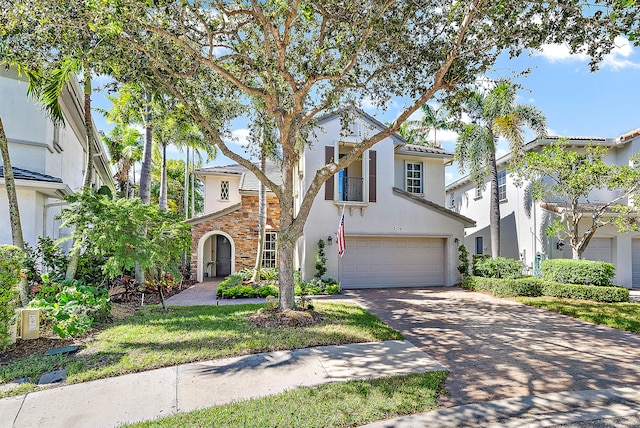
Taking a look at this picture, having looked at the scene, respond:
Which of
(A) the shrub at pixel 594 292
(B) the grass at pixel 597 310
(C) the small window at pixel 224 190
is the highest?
(C) the small window at pixel 224 190

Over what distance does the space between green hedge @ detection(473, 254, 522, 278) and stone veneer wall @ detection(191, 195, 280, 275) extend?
9.31 metres

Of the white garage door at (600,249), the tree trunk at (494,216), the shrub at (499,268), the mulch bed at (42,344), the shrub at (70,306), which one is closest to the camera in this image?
the mulch bed at (42,344)

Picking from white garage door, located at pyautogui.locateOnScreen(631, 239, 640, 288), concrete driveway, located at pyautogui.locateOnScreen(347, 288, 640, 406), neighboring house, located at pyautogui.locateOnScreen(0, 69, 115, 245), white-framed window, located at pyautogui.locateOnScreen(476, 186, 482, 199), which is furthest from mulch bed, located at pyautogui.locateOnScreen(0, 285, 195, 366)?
white garage door, located at pyautogui.locateOnScreen(631, 239, 640, 288)

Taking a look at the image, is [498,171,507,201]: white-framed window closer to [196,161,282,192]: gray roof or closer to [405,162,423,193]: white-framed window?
[405,162,423,193]: white-framed window

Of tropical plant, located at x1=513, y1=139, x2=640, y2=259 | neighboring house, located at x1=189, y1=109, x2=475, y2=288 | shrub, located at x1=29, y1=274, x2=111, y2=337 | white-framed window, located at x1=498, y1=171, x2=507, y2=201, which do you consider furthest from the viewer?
white-framed window, located at x1=498, y1=171, x2=507, y2=201

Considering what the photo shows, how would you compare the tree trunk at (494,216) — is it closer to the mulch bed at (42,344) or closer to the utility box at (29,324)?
the mulch bed at (42,344)

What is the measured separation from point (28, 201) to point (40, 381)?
6.64 m

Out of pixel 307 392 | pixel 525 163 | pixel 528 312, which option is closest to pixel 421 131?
pixel 525 163

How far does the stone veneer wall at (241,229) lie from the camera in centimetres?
1634

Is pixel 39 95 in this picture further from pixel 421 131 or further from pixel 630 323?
pixel 421 131

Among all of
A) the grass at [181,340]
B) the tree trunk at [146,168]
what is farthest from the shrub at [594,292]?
the tree trunk at [146,168]

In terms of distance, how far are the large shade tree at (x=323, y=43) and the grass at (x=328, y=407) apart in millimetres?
3813

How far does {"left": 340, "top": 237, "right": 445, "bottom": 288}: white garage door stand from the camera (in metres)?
14.3

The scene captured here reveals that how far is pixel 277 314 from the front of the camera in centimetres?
774
